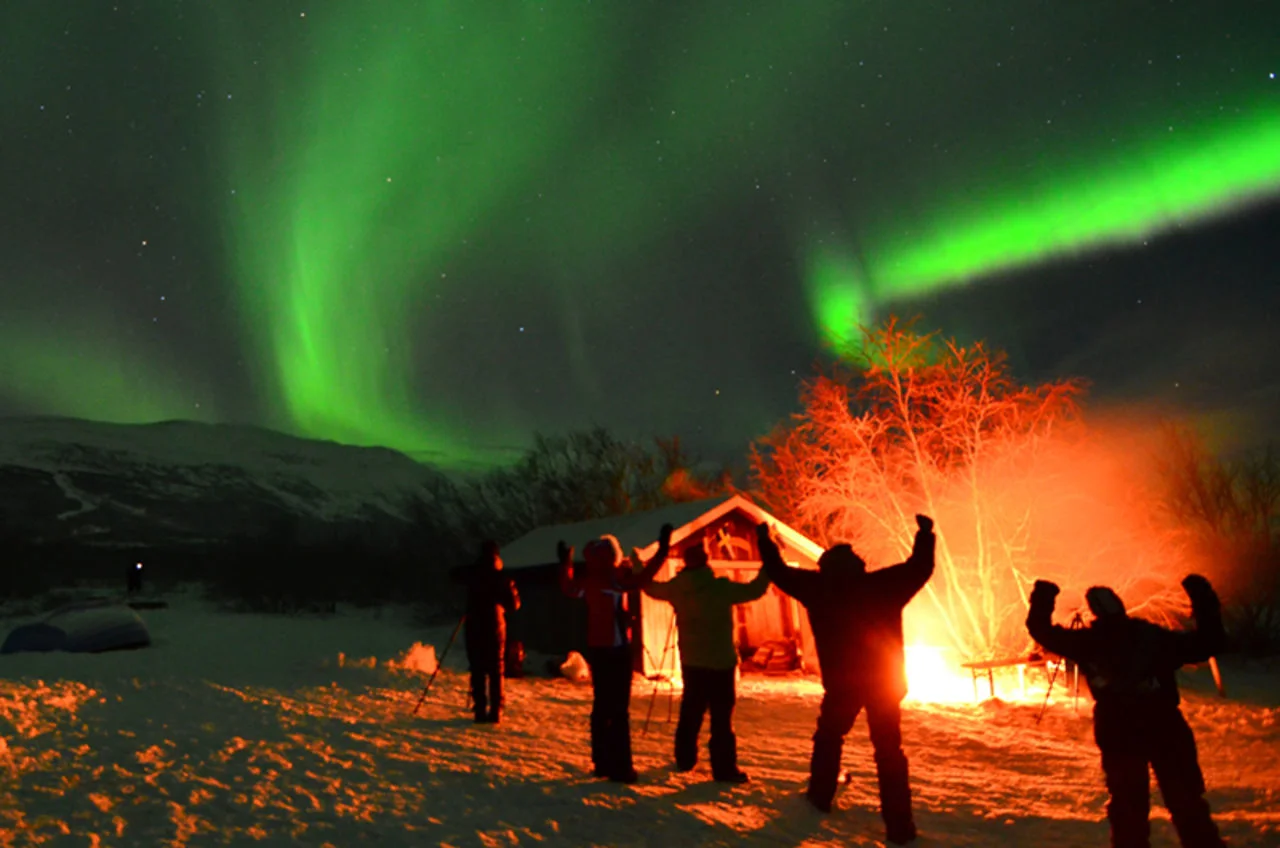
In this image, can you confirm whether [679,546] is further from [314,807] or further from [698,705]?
[314,807]

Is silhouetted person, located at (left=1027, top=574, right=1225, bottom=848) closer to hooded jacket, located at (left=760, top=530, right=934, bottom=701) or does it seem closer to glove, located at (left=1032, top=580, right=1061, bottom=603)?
glove, located at (left=1032, top=580, right=1061, bottom=603)

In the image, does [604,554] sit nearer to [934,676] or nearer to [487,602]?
[487,602]

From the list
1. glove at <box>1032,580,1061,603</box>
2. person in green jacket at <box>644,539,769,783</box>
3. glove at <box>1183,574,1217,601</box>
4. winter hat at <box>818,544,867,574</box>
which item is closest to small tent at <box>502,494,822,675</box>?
person in green jacket at <box>644,539,769,783</box>

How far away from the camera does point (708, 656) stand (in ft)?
21.6

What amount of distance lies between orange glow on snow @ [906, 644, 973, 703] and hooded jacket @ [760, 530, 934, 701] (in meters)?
10.6

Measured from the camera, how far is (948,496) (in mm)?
20094

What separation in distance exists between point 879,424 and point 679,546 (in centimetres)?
575

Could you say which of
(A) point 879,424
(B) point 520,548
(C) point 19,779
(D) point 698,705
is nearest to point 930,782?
(D) point 698,705

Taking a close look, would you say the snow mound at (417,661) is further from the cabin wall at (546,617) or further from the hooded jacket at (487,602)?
the hooded jacket at (487,602)

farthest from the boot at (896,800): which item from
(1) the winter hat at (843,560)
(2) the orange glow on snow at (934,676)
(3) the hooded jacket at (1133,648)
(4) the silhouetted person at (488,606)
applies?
(2) the orange glow on snow at (934,676)

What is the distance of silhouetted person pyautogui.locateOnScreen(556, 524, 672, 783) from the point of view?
21.3ft

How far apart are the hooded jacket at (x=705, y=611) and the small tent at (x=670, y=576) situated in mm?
9606

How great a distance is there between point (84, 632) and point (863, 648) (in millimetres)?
19390

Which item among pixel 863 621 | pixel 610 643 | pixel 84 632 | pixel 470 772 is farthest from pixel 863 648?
pixel 84 632
